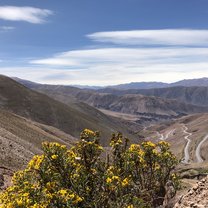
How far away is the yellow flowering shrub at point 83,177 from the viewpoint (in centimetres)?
1266

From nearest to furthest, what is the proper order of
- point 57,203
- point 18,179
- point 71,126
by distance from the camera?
point 57,203, point 18,179, point 71,126

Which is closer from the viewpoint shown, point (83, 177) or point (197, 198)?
point (197, 198)

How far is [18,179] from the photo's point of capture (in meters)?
14.0

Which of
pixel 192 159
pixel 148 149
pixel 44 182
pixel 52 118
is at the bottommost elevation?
pixel 192 159

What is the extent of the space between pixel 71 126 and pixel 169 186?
16874 cm

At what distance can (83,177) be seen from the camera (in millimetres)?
15133

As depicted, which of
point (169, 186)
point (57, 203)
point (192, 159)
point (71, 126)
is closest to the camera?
point (57, 203)

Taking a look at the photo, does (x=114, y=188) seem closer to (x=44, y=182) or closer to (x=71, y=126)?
(x=44, y=182)

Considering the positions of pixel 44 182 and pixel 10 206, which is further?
pixel 44 182

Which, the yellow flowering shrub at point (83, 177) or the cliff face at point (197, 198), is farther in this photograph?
the yellow flowering shrub at point (83, 177)

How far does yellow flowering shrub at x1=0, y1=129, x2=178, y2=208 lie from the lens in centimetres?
1266

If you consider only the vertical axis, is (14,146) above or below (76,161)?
below

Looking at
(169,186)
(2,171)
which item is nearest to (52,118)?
(2,171)

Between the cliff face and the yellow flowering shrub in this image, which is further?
the yellow flowering shrub
